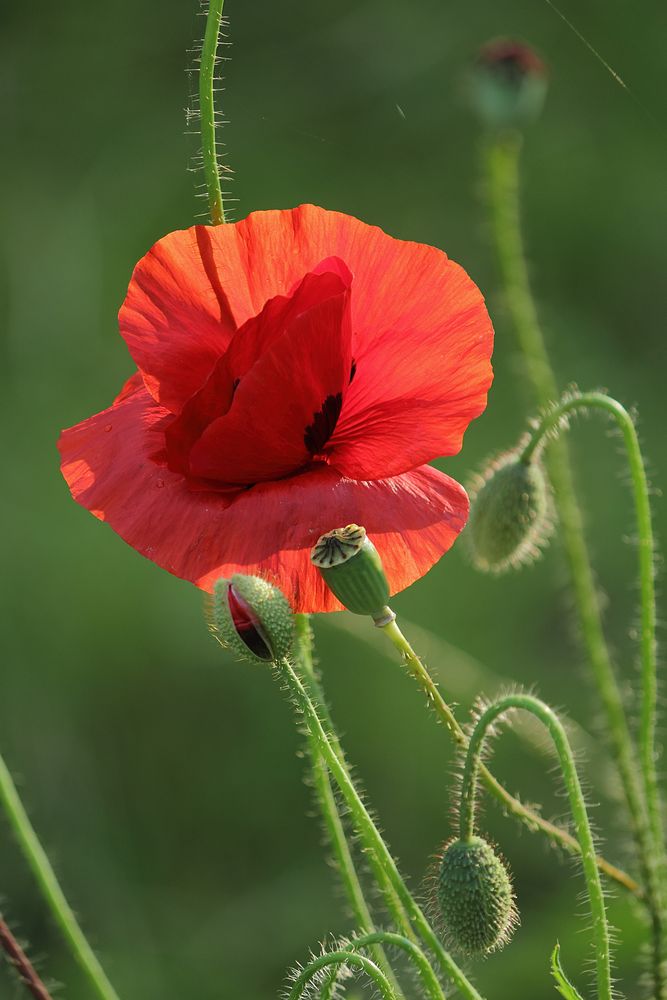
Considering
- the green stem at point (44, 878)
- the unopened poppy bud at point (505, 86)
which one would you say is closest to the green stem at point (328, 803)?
the green stem at point (44, 878)

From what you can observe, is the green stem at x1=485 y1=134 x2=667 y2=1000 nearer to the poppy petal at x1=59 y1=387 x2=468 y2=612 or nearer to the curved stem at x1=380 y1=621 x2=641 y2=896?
the curved stem at x1=380 y1=621 x2=641 y2=896

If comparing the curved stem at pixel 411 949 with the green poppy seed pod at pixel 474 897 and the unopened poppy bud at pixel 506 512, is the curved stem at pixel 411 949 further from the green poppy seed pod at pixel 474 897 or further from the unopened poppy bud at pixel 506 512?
the unopened poppy bud at pixel 506 512

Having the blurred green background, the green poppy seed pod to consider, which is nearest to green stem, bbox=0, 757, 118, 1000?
the green poppy seed pod

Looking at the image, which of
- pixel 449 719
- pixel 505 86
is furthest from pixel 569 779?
pixel 505 86

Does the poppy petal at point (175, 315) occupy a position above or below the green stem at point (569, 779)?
above

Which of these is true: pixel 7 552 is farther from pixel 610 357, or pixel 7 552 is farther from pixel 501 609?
pixel 610 357

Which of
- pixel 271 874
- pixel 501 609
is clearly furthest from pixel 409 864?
pixel 501 609

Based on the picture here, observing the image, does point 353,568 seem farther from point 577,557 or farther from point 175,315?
point 577,557

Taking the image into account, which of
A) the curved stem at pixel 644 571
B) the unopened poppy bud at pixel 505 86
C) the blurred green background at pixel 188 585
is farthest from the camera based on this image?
the blurred green background at pixel 188 585
